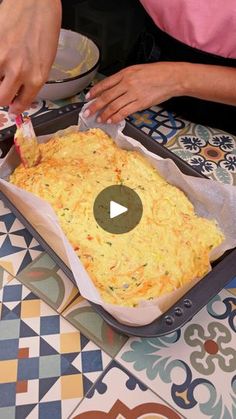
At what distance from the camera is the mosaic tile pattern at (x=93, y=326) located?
2.47ft

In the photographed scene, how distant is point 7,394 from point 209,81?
2.91ft

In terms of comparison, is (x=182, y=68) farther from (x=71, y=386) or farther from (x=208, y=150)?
(x=71, y=386)

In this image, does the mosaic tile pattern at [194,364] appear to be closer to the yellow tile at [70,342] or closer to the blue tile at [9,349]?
the yellow tile at [70,342]

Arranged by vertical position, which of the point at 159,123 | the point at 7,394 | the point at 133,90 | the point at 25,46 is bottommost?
the point at 7,394

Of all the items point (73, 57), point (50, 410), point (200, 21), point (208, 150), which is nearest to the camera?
point (50, 410)

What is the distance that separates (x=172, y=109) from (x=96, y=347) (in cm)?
82

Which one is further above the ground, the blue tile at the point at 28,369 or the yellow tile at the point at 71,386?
the yellow tile at the point at 71,386

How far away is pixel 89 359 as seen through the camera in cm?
73

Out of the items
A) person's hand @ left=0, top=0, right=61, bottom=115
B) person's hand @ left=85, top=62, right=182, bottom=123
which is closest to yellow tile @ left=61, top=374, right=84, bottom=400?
person's hand @ left=0, top=0, right=61, bottom=115

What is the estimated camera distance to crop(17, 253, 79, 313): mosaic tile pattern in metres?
0.81

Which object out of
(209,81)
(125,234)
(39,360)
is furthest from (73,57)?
(39,360)

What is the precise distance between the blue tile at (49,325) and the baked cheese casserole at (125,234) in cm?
10

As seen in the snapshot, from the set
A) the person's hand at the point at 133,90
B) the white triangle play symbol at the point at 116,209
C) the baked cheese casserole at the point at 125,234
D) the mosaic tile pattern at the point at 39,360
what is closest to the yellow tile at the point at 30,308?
the mosaic tile pattern at the point at 39,360

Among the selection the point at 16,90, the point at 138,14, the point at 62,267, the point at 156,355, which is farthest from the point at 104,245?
the point at 138,14
